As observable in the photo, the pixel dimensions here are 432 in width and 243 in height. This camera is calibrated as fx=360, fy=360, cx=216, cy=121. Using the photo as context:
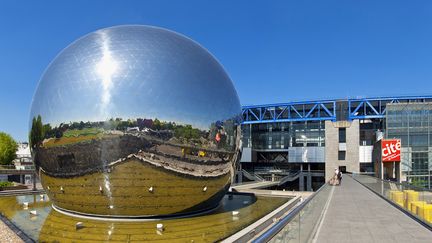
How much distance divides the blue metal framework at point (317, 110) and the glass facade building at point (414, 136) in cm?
1955

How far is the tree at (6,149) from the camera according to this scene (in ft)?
198

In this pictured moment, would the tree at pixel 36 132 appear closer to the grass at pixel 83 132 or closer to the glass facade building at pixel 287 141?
the grass at pixel 83 132

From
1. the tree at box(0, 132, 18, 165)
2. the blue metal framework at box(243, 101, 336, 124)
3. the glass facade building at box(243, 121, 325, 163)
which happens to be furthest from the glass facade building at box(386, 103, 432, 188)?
the tree at box(0, 132, 18, 165)

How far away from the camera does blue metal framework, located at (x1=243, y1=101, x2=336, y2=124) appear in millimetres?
67188

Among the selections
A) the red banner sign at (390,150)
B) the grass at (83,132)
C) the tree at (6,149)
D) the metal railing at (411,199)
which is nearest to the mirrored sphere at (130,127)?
the grass at (83,132)

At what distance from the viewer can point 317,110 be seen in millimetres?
69688

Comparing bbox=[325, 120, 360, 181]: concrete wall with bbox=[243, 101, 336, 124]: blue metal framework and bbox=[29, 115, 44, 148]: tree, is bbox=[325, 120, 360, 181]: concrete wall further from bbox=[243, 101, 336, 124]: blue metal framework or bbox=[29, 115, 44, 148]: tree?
bbox=[29, 115, 44, 148]: tree

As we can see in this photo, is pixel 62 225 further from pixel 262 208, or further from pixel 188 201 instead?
pixel 262 208

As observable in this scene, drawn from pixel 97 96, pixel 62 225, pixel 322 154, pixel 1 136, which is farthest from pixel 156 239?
pixel 1 136

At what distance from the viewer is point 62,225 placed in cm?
1188

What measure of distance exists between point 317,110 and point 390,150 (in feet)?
122

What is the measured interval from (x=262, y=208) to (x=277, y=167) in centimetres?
5904

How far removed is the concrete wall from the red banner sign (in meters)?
28.6

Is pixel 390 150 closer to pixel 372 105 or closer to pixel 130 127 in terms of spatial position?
pixel 130 127
